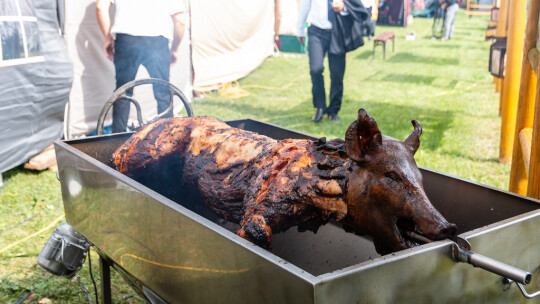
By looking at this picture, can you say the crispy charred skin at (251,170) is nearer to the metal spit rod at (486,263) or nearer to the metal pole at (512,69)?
the metal spit rod at (486,263)

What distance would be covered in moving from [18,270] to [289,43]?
13.3 metres

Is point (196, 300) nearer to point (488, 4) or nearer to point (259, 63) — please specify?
point (259, 63)

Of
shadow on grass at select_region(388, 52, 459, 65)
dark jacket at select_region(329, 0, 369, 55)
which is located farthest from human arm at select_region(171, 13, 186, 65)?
shadow on grass at select_region(388, 52, 459, 65)

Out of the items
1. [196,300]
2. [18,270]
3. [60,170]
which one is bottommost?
[18,270]

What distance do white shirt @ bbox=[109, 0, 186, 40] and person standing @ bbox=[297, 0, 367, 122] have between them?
2.68 meters

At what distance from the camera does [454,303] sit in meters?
1.81

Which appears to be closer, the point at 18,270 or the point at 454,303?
the point at 454,303

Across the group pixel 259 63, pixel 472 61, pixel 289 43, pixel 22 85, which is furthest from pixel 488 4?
pixel 22 85

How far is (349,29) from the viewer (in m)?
7.68

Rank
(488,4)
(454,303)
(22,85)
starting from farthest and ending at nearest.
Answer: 1. (488,4)
2. (22,85)
3. (454,303)

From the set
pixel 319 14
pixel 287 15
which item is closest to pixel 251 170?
pixel 319 14

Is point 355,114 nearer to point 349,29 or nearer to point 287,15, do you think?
point 349,29

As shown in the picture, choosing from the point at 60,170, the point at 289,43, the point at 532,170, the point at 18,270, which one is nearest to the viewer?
the point at 532,170

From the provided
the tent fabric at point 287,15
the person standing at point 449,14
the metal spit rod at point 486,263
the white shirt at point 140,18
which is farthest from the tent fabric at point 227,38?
the person standing at point 449,14
